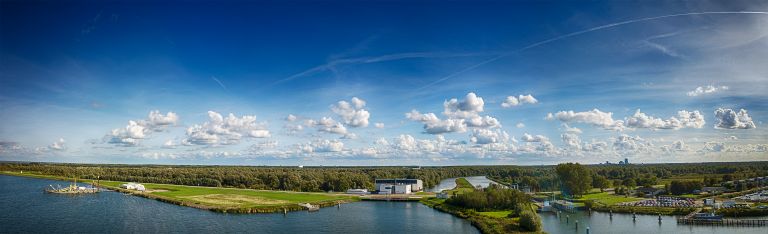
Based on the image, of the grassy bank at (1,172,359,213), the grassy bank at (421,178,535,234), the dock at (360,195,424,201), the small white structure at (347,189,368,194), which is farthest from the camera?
the small white structure at (347,189,368,194)

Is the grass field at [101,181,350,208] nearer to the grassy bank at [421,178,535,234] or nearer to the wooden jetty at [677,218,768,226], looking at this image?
the grassy bank at [421,178,535,234]

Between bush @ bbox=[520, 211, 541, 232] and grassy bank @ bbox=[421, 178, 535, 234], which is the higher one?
bush @ bbox=[520, 211, 541, 232]

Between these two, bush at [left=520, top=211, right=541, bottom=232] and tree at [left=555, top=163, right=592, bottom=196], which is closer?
bush at [left=520, top=211, right=541, bottom=232]

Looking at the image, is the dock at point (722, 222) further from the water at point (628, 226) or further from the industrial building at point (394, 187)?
the industrial building at point (394, 187)

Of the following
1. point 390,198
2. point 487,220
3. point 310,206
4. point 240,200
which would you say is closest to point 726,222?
point 487,220

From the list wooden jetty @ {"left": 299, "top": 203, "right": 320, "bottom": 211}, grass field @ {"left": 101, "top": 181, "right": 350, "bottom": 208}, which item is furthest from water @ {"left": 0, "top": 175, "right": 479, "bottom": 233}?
grass field @ {"left": 101, "top": 181, "right": 350, "bottom": 208}

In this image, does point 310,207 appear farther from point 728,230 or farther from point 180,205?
point 728,230

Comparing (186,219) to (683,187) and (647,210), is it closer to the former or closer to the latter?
(647,210)

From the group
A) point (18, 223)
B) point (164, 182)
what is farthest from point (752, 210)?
point (164, 182)
